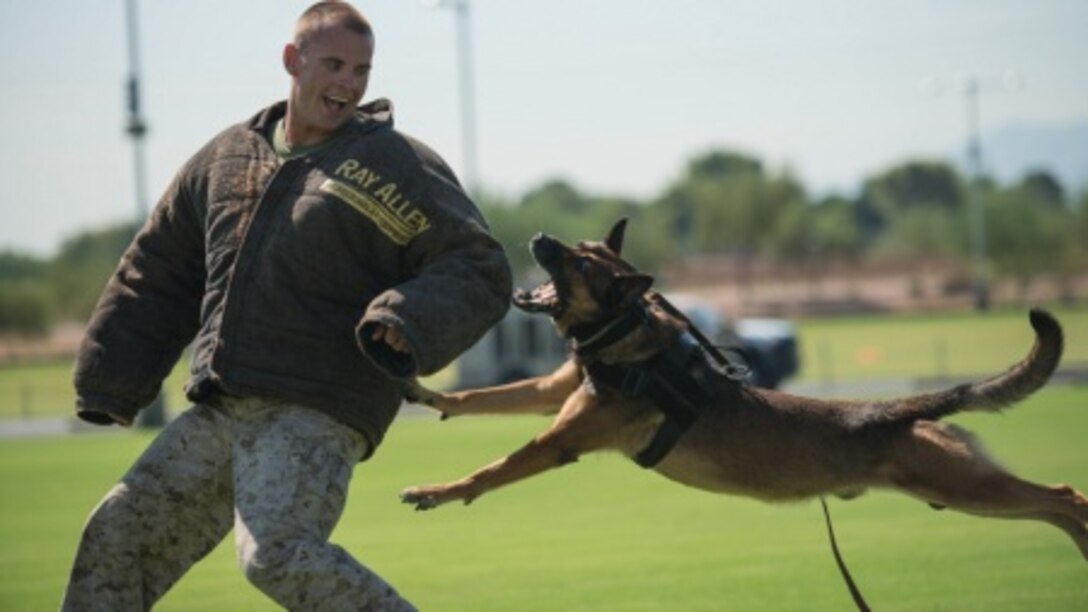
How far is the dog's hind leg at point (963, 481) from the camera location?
6.76 m

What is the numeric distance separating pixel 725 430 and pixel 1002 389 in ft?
3.99

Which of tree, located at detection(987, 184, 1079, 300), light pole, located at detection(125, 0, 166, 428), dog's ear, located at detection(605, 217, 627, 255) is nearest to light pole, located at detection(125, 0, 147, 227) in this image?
light pole, located at detection(125, 0, 166, 428)

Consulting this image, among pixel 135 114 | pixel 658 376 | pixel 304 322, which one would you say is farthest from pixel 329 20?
pixel 135 114

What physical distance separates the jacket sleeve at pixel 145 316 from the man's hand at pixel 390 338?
96 cm

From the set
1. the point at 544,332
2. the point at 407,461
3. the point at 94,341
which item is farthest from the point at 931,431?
the point at 544,332

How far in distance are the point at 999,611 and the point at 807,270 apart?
96.9 metres

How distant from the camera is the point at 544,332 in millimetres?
34375

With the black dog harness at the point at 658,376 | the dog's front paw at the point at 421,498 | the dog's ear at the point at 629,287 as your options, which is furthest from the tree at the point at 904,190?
the dog's front paw at the point at 421,498

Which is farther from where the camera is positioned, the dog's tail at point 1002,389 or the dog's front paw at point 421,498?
the dog's tail at point 1002,389

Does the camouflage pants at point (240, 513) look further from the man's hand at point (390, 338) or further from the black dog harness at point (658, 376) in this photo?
the black dog harness at point (658, 376)

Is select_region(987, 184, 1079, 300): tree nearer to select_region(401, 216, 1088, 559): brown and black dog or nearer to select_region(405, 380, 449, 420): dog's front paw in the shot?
select_region(401, 216, 1088, 559): brown and black dog

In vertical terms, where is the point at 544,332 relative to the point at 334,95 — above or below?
below

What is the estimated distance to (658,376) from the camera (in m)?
6.76

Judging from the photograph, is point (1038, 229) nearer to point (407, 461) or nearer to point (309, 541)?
point (407, 461)
